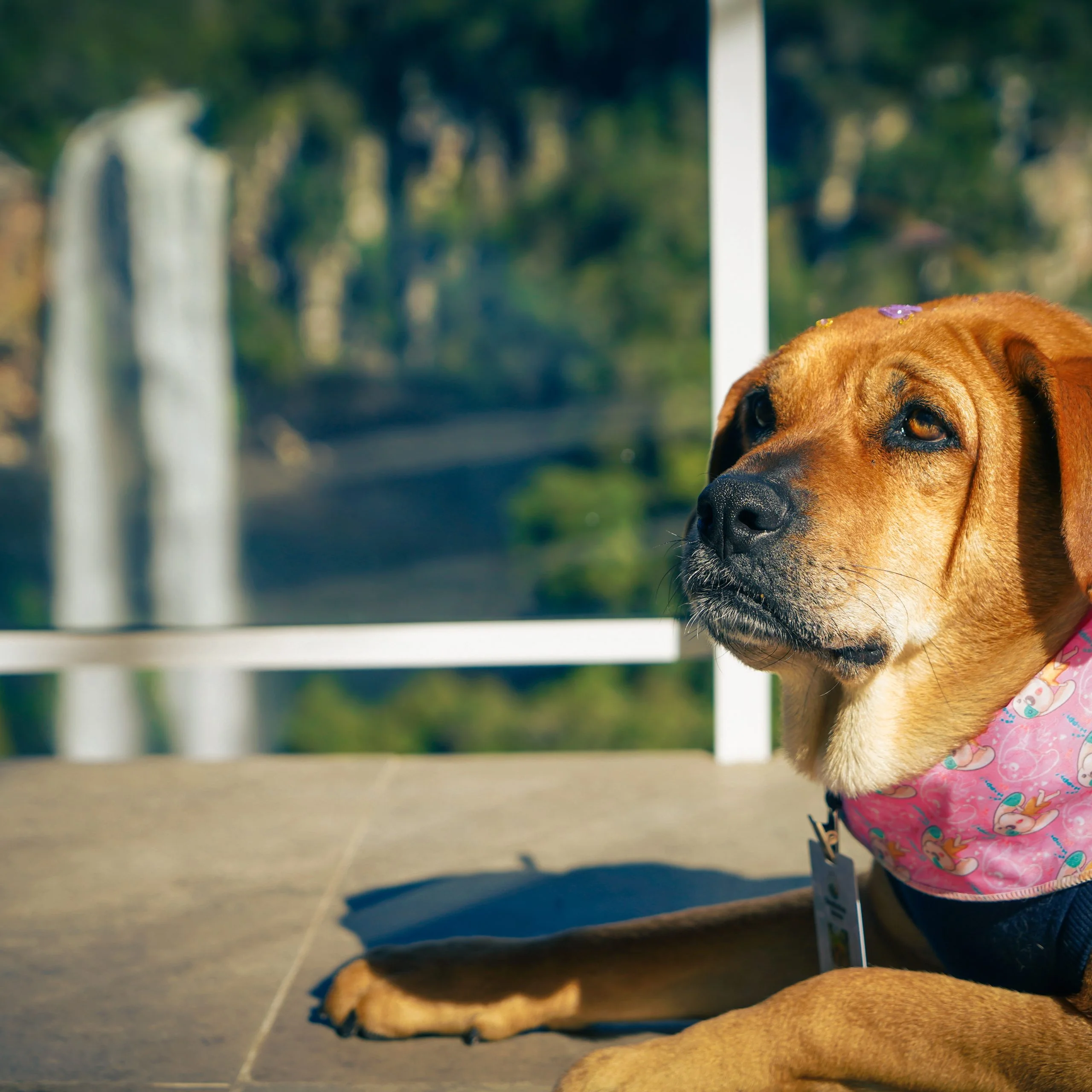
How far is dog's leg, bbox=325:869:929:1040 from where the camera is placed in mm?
2078

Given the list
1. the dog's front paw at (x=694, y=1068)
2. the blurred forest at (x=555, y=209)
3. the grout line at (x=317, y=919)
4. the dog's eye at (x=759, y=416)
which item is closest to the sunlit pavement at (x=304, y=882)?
the grout line at (x=317, y=919)

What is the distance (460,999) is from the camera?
2.08 metres

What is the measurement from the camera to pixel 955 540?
1.81m

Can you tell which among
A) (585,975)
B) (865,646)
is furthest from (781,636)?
(585,975)

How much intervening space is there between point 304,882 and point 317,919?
216 mm

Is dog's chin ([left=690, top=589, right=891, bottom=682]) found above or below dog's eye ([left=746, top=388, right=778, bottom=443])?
below

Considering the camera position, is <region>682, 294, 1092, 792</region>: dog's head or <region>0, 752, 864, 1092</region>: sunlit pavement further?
<region>0, 752, 864, 1092</region>: sunlit pavement

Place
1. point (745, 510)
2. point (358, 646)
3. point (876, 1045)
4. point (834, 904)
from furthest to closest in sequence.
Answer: point (358, 646) → point (834, 904) → point (745, 510) → point (876, 1045)

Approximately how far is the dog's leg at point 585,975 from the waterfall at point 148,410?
2.63 metres

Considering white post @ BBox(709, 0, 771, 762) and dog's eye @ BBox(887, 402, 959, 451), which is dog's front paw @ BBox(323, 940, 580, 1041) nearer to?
dog's eye @ BBox(887, 402, 959, 451)

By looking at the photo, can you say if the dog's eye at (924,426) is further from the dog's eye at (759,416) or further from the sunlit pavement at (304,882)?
the sunlit pavement at (304,882)

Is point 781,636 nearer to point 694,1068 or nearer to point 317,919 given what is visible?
point 694,1068

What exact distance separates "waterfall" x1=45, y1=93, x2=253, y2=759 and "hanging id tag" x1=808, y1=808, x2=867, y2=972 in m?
3.06

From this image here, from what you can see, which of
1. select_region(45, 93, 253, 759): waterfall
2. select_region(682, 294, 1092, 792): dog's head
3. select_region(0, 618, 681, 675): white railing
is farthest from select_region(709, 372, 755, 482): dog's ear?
select_region(45, 93, 253, 759): waterfall
